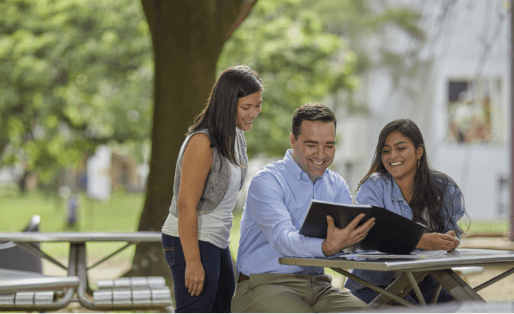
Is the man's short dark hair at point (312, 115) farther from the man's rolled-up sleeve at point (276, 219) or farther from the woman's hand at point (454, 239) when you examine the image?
the woman's hand at point (454, 239)

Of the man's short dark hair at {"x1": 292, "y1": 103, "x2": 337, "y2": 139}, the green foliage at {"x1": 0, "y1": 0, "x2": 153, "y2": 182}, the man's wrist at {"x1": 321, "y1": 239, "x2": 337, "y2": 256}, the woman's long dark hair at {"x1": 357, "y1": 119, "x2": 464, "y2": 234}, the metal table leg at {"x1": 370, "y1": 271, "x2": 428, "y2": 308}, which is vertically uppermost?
the green foliage at {"x1": 0, "y1": 0, "x2": 153, "y2": 182}

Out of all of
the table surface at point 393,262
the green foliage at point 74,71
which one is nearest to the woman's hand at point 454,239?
the table surface at point 393,262

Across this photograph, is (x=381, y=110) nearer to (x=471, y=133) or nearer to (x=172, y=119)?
(x=471, y=133)

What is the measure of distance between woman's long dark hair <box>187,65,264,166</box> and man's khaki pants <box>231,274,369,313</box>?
2.02ft

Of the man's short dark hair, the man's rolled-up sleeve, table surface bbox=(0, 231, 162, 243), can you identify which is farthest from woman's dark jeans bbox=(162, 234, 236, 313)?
table surface bbox=(0, 231, 162, 243)

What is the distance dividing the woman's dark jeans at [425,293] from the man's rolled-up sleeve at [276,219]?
0.82 m

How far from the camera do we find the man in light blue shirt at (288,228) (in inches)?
132

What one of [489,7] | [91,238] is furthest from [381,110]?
[91,238]

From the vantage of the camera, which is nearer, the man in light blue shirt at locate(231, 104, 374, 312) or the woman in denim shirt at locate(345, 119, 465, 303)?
the man in light blue shirt at locate(231, 104, 374, 312)

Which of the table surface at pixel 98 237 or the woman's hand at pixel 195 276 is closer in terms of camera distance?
the woman's hand at pixel 195 276

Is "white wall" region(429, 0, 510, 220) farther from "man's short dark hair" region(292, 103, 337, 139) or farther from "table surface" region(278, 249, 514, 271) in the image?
"table surface" region(278, 249, 514, 271)

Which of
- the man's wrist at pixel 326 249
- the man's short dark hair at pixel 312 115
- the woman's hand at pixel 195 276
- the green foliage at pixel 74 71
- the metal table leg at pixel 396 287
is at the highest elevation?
the green foliage at pixel 74 71

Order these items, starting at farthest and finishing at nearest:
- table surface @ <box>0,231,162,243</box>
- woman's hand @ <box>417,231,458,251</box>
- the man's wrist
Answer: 1. table surface @ <box>0,231,162,243</box>
2. woman's hand @ <box>417,231,458,251</box>
3. the man's wrist

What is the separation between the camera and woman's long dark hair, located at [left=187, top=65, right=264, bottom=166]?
11.3 ft
